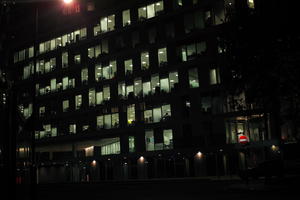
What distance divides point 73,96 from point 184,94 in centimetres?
1970

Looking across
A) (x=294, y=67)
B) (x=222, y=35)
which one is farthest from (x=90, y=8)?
(x=294, y=67)

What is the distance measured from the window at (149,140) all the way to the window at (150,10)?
15.6 m

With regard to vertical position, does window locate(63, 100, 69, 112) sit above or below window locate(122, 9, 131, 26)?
below

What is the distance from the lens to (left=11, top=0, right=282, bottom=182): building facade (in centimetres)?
4162

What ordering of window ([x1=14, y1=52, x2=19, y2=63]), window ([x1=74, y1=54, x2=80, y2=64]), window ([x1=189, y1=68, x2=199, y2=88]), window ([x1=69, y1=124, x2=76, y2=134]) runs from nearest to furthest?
window ([x1=189, y1=68, x2=199, y2=88]), window ([x1=69, y1=124, x2=76, y2=134]), window ([x1=74, y1=54, x2=80, y2=64]), window ([x1=14, y1=52, x2=19, y2=63])

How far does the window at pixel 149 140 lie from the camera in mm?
46116

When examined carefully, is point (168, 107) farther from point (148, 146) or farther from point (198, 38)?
point (198, 38)

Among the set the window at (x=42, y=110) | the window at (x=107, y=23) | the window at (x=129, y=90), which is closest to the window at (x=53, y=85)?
the window at (x=42, y=110)

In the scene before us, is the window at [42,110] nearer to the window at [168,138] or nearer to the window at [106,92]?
the window at [106,92]

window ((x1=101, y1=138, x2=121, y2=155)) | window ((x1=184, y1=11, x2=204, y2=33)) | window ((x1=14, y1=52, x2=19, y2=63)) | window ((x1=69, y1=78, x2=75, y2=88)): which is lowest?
window ((x1=101, y1=138, x2=121, y2=155))

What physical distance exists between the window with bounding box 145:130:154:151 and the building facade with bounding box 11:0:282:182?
5.0 inches

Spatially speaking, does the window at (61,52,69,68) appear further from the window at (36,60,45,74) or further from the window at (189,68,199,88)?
the window at (189,68,199,88)

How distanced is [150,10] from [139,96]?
11.8 metres

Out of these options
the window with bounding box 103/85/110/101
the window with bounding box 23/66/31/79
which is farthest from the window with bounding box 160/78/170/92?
the window with bounding box 23/66/31/79
